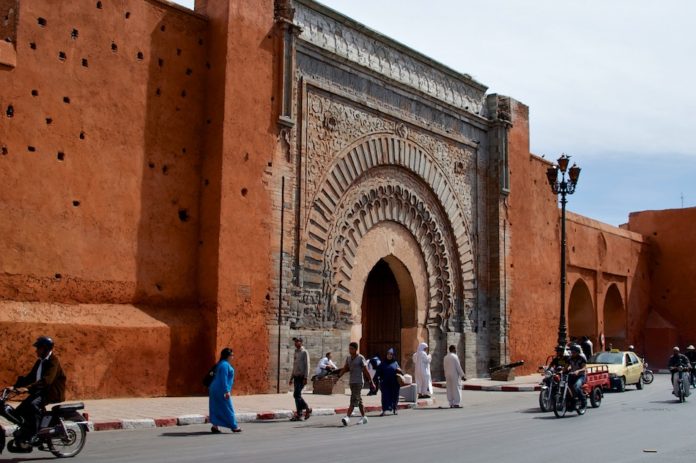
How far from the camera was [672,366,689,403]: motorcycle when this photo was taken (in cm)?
1365

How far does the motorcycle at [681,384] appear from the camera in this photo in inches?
537

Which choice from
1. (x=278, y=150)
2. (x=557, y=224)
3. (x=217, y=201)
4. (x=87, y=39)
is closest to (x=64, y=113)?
(x=87, y=39)

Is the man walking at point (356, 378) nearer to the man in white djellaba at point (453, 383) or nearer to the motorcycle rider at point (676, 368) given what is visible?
the man in white djellaba at point (453, 383)

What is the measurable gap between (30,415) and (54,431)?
247mm

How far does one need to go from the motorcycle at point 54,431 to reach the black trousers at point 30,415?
0.10 ft

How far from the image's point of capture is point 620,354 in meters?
17.6

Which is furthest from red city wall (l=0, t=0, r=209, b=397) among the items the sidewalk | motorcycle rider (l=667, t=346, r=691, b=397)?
motorcycle rider (l=667, t=346, r=691, b=397)

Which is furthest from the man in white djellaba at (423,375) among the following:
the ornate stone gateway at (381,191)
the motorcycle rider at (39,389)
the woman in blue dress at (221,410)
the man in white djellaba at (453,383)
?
the motorcycle rider at (39,389)

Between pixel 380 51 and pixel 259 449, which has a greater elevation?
pixel 380 51

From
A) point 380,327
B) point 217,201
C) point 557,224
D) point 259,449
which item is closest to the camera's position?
point 259,449

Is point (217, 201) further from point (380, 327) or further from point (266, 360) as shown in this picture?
point (380, 327)

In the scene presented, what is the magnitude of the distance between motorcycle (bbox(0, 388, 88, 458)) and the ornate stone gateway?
23.1 ft

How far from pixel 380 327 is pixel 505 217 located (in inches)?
183

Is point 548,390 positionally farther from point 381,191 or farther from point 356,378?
point 381,191
